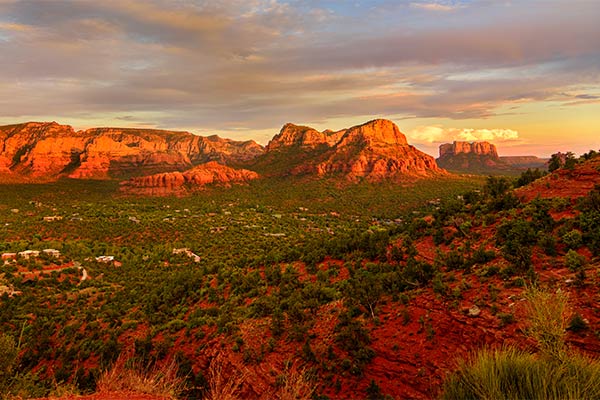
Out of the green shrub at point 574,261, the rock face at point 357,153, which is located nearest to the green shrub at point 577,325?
the green shrub at point 574,261

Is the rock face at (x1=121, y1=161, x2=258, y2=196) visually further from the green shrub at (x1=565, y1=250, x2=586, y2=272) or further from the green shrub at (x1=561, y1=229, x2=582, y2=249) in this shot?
the green shrub at (x1=565, y1=250, x2=586, y2=272)

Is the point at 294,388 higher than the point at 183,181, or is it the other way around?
the point at 183,181

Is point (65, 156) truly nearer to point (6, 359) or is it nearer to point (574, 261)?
point (6, 359)

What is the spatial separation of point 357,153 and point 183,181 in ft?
238

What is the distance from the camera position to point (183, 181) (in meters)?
126

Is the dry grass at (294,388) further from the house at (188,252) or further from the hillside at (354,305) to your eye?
the house at (188,252)

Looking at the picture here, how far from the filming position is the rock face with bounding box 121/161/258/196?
120 metres

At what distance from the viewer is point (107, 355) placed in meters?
19.4

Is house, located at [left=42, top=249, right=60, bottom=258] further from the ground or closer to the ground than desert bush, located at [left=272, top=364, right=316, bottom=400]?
closer to the ground

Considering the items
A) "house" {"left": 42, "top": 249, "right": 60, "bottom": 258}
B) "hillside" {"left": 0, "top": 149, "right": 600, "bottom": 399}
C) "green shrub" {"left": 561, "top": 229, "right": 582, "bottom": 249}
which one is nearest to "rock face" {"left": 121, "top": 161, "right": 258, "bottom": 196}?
"house" {"left": 42, "top": 249, "right": 60, "bottom": 258}

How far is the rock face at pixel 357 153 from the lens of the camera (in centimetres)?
12938

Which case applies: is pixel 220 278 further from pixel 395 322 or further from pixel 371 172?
pixel 371 172

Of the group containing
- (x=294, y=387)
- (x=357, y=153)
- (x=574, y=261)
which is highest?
(x=357, y=153)

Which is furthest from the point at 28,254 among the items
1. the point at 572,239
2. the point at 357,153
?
the point at 357,153
